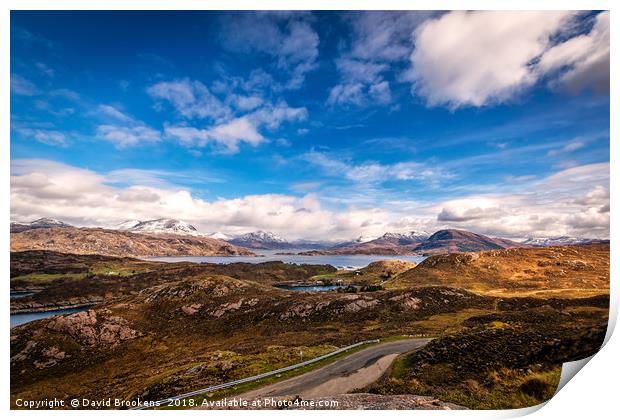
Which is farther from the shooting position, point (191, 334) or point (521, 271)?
point (521, 271)

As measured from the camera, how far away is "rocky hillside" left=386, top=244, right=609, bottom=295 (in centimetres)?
9444

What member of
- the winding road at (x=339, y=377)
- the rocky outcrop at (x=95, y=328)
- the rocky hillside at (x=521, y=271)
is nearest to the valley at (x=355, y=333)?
the rocky outcrop at (x=95, y=328)

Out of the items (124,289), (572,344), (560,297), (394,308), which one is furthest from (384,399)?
(124,289)

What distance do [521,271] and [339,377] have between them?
108 m

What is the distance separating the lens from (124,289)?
529 ft

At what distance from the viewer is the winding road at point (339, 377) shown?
28438 millimetres

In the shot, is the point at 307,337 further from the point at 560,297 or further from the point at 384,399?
the point at 560,297

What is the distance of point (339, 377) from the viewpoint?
31.1 metres

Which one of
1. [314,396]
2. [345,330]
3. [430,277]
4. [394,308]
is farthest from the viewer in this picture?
[430,277]

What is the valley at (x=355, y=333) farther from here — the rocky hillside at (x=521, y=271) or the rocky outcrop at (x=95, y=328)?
the rocky hillside at (x=521, y=271)

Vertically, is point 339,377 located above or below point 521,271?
below

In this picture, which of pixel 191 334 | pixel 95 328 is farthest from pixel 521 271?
pixel 95 328

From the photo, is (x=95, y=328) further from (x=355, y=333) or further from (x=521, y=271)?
(x=521, y=271)
